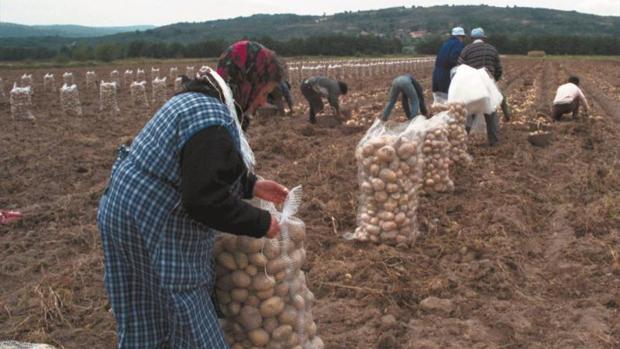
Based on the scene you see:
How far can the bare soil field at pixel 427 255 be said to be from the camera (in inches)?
134

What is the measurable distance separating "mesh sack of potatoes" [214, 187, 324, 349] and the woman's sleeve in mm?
346

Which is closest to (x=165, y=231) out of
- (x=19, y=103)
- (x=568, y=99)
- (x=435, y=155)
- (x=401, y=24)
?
(x=435, y=155)

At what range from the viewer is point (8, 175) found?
7547 millimetres

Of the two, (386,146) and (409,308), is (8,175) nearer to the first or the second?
(386,146)

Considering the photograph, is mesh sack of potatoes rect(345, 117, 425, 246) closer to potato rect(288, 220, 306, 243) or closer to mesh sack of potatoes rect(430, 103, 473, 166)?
mesh sack of potatoes rect(430, 103, 473, 166)

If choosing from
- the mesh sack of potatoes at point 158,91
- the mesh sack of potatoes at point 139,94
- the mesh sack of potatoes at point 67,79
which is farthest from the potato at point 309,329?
the mesh sack of potatoes at point 67,79

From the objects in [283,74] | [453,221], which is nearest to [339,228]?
[453,221]

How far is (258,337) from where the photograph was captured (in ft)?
7.00

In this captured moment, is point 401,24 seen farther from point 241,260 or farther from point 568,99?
point 241,260

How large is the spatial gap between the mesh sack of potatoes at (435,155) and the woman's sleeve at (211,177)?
4.11 meters

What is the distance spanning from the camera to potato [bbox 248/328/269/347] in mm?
2133

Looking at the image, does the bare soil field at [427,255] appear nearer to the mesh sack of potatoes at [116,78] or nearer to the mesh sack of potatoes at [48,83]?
the mesh sack of potatoes at [48,83]

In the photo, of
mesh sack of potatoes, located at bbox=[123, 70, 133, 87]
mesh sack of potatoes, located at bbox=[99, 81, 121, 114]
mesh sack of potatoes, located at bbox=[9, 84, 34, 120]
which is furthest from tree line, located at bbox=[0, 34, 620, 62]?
mesh sack of potatoes, located at bbox=[9, 84, 34, 120]

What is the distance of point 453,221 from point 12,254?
12.0 ft
